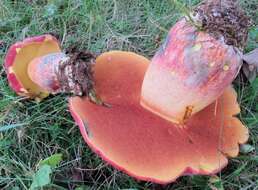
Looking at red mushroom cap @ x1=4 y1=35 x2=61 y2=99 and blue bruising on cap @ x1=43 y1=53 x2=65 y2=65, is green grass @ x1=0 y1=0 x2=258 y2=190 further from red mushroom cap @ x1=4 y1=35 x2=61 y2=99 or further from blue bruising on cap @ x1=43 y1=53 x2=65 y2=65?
blue bruising on cap @ x1=43 y1=53 x2=65 y2=65

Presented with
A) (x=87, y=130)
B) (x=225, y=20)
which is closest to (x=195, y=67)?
(x=225, y=20)

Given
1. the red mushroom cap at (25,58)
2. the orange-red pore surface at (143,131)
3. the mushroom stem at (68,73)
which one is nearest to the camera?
the orange-red pore surface at (143,131)

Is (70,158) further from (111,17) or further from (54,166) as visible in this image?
(111,17)

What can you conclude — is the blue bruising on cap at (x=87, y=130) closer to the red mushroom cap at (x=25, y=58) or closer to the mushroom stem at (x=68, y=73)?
the mushroom stem at (x=68, y=73)

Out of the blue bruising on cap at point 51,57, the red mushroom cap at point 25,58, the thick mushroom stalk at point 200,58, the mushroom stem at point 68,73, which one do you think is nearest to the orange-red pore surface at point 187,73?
the thick mushroom stalk at point 200,58

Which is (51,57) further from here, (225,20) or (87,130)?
(225,20)

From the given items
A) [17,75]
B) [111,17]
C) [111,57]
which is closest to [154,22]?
[111,17]
